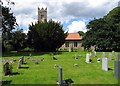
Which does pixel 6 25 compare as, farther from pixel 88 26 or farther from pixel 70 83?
pixel 70 83

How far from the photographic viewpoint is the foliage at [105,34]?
54656 millimetres

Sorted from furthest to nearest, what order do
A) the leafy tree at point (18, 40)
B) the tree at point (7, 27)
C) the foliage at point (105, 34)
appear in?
1. the leafy tree at point (18, 40)
2. the foliage at point (105, 34)
3. the tree at point (7, 27)

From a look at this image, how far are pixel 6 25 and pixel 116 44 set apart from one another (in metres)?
22.7

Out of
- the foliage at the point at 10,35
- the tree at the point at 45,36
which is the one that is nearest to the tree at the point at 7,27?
the foliage at the point at 10,35

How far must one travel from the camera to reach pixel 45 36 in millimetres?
54656

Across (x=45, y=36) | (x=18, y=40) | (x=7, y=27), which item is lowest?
(x=18, y=40)

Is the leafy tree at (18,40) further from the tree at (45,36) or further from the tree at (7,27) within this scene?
the tree at (45,36)

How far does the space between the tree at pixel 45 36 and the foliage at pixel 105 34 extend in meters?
6.51

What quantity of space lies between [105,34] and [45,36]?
12.2m

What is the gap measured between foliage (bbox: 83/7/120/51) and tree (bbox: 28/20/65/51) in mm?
6508

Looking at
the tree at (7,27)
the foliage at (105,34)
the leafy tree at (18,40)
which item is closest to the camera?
the tree at (7,27)

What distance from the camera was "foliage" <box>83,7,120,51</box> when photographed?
54656 millimetres

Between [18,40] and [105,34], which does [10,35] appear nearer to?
[18,40]

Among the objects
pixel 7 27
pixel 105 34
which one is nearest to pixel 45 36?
pixel 7 27
